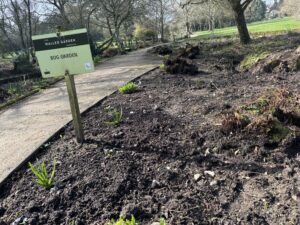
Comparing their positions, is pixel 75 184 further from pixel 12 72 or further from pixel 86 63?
pixel 12 72

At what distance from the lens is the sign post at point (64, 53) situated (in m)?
3.82

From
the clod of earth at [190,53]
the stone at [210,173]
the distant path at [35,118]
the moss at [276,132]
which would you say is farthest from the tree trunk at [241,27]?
the stone at [210,173]

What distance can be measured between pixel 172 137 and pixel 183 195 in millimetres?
1308

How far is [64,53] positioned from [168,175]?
204 centimetres

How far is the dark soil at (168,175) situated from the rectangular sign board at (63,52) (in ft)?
3.57

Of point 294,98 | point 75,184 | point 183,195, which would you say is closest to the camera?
point 183,195

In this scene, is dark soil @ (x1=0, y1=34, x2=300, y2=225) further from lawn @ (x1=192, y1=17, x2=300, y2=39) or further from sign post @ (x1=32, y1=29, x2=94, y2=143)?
lawn @ (x1=192, y1=17, x2=300, y2=39)

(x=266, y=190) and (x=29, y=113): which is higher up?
(x=29, y=113)

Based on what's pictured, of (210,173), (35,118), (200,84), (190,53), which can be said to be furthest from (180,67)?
(210,173)

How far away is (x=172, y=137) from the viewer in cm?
418

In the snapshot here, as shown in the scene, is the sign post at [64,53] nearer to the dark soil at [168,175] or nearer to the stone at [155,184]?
the dark soil at [168,175]

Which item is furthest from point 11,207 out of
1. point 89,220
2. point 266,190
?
point 266,190

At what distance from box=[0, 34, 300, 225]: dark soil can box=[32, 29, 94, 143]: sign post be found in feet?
3.54

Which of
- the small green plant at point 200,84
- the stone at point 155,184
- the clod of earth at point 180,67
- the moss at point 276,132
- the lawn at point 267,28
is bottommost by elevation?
the stone at point 155,184
